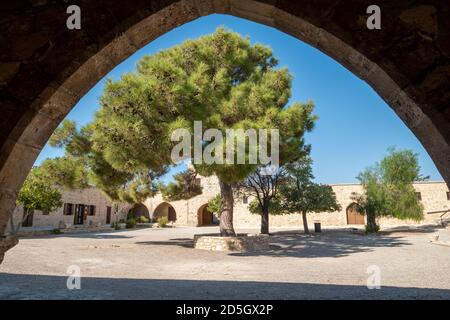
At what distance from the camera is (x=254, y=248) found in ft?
35.9

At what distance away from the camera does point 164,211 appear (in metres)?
33.6

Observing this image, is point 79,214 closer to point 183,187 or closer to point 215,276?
point 183,187

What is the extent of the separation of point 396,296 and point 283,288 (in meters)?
1.56

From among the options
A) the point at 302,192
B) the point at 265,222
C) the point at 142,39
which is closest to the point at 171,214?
the point at 302,192

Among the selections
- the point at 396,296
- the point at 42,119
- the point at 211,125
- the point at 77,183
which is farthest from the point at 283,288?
the point at 77,183

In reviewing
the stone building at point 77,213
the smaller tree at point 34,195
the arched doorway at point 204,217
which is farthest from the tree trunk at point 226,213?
the arched doorway at point 204,217

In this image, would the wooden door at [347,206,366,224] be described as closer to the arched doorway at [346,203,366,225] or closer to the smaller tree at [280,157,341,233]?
the arched doorway at [346,203,366,225]

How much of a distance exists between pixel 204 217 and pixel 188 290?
26886mm

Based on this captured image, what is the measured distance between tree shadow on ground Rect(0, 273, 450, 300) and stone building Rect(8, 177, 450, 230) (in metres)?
16.1

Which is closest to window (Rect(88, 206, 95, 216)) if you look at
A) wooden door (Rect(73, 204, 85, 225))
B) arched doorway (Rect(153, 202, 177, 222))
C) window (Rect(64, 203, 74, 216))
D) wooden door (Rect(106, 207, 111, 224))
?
wooden door (Rect(73, 204, 85, 225))

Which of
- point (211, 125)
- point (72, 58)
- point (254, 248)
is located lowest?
point (254, 248)
